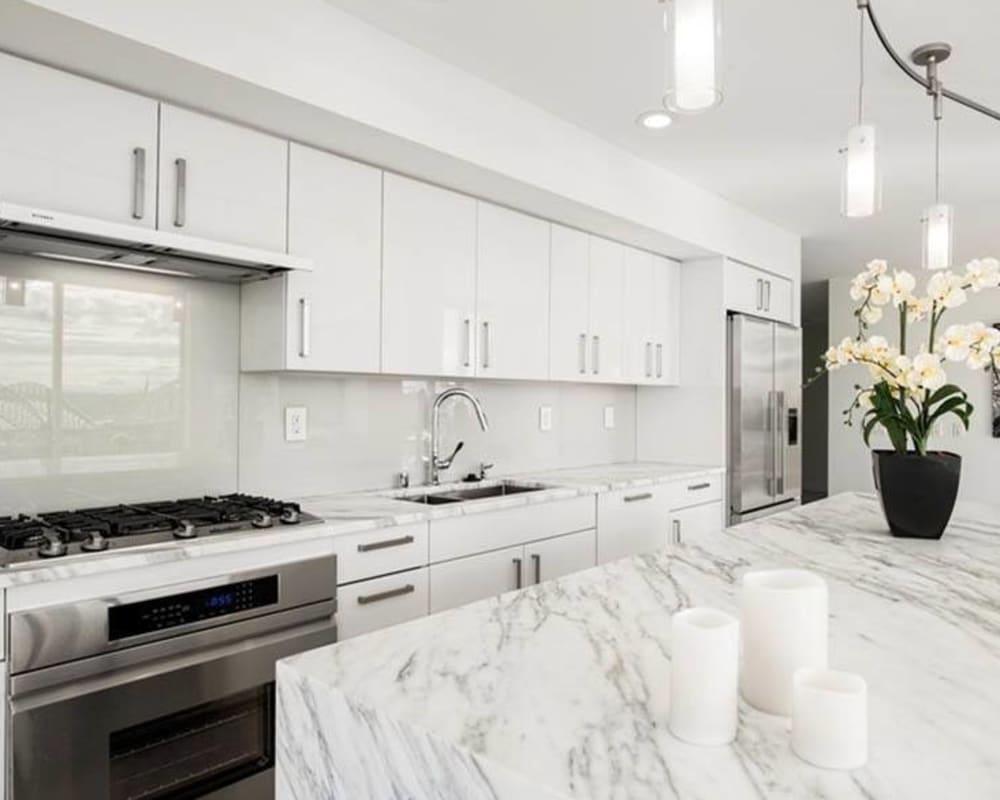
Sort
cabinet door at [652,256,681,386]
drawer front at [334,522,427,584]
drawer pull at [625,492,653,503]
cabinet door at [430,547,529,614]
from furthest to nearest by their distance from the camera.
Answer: cabinet door at [652,256,681,386] → drawer pull at [625,492,653,503] → cabinet door at [430,547,529,614] → drawer front at [334,522,427,584]

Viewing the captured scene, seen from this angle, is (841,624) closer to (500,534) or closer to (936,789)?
(936,789)

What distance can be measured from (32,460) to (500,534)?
60.6 inches

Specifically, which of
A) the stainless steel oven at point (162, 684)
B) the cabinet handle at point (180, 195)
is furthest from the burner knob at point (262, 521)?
the cabinet handle at point (180, 195)

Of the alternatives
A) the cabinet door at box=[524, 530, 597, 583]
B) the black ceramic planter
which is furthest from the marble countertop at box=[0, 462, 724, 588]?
the black ceramic planter

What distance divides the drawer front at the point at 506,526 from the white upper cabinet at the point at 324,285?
0.66 m

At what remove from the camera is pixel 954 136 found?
3.13 m

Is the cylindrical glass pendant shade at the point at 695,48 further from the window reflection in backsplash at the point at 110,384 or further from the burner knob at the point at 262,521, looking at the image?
the window reflection in backsplash at the point at 110,384

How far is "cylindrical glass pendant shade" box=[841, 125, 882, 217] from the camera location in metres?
1.77

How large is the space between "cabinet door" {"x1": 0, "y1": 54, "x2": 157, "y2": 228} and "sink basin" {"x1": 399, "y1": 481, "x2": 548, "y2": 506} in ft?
5.00

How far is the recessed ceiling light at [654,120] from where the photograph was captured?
2881mm

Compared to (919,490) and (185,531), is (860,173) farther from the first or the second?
(185,531)

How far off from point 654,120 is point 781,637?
2567 millimetres

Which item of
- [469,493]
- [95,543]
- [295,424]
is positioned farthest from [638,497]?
[95,543]

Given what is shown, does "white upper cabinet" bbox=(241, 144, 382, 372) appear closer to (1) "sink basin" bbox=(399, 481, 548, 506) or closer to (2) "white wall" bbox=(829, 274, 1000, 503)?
(1) "sink basin" bbox=(399, 481, 548, 506)
